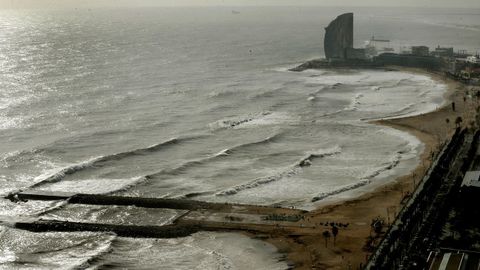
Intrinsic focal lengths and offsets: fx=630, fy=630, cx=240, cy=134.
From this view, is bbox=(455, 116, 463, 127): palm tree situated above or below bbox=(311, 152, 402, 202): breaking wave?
above

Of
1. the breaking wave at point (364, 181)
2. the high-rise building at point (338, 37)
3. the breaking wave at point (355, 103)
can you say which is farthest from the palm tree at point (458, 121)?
the high-rise building at point (338, 37)

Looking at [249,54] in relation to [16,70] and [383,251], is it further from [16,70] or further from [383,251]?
[383,251]

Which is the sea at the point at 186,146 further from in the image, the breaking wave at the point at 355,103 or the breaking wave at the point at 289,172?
the breaking wave at the point at 355,103

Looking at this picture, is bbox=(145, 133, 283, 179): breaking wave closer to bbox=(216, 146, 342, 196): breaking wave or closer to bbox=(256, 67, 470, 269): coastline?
bbox=(216, 146, 342, 196): breaking wave

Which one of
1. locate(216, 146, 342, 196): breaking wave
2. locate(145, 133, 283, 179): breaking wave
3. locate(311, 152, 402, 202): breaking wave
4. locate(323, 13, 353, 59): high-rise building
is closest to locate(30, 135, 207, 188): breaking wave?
locate(145, 133, 283, 179): breaking wave

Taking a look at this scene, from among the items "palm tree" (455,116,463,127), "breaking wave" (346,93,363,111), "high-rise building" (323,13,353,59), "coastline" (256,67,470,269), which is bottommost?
"coastline" (256,67,470,269)
